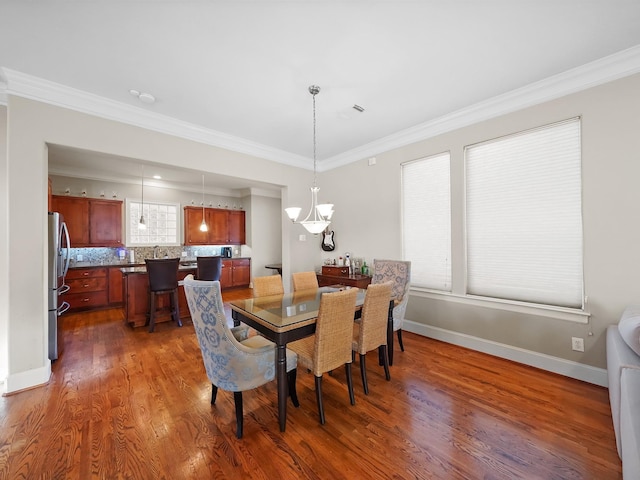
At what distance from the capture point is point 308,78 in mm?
2441

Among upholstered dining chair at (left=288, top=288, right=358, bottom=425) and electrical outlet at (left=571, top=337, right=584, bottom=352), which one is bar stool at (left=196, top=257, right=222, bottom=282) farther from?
electrical outlet at (left=571, top=337, right=584, bottom=352)

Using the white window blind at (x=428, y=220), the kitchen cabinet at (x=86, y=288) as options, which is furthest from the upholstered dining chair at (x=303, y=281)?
the kitchen cabinet at (x=86, y=288)

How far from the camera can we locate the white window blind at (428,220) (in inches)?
135

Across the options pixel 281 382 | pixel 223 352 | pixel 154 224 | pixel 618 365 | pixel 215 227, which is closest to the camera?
pixel 618 365

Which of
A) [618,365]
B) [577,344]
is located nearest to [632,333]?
[618,365]

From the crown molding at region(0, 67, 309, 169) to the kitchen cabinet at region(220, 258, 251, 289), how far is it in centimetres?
379

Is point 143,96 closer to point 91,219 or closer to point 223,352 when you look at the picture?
point 223,352

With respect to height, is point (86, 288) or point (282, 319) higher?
point (282, 319)

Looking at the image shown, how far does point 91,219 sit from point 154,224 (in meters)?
1.21

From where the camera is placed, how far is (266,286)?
291cm

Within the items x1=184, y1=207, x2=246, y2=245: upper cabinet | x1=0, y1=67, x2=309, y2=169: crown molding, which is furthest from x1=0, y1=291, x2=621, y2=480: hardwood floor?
x1=184, y1=207, x2=246, y2=245: upper cabinet

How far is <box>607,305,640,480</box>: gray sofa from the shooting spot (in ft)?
3.64

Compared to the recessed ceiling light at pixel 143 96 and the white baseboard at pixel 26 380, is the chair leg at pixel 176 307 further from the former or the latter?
the recessed ceiling light at pixel 143 96

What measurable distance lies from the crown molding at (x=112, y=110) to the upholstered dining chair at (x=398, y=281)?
2619 mm
